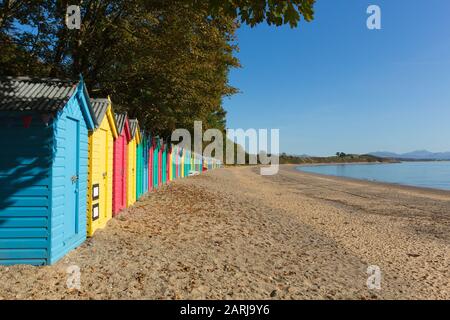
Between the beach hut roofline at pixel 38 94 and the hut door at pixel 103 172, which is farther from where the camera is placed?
the hut door at pixel 103 172

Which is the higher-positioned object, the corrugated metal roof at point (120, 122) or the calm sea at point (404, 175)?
the corrugated metal roof at point (120, 122)

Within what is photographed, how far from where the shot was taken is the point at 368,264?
23.5 feet

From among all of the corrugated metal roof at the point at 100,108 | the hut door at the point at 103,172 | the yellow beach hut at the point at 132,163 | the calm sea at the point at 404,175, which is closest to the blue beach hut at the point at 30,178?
the corrugated metal roof at the point at 100,108

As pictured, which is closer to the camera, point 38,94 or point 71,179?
point 38,94

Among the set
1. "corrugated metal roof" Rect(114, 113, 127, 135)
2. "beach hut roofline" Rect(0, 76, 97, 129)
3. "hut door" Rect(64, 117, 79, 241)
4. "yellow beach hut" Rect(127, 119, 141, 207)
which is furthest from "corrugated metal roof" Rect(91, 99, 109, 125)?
"yellow beach hut" Rect(127, 119, 141, 207)

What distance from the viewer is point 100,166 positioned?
904cm

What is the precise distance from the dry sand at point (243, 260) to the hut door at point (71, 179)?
1.64 ft

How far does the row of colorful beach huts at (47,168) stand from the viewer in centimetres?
595

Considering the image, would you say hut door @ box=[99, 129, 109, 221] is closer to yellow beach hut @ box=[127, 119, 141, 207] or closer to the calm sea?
yellow beach hut @ box=[127, 119, 141, 207]

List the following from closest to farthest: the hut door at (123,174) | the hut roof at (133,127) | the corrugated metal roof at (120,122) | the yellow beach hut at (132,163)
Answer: the corrugated metal roof at (120,122) → the hut door at (123,174) → the yellow beach hut at (132,163) → the hut roof at (133,127)

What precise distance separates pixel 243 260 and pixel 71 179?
3627mm

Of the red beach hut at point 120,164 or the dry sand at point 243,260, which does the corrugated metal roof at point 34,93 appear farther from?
the red beach hut at point 120,164

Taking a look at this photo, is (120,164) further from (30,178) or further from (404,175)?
(404,175)

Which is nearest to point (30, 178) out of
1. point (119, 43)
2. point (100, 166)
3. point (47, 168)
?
point (47, 168)
